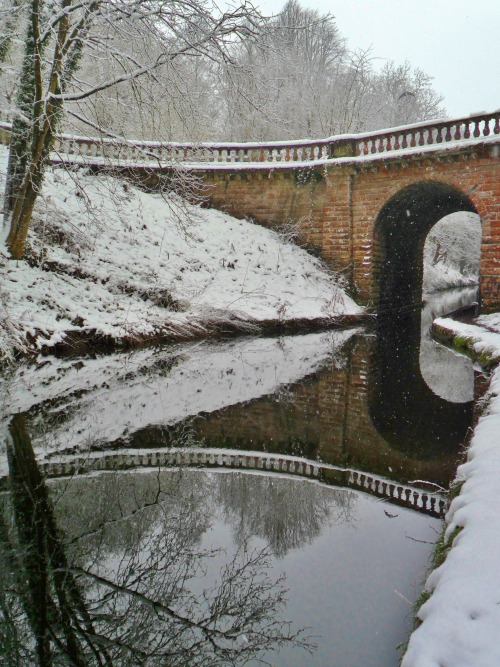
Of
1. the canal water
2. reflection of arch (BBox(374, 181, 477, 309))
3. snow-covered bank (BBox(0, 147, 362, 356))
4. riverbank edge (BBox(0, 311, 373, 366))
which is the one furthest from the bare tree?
reflection of arch (BBox(374, 181, 477, 309))

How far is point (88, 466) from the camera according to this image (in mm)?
4211

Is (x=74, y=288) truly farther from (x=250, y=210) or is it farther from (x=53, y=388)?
(x=250, y=210)

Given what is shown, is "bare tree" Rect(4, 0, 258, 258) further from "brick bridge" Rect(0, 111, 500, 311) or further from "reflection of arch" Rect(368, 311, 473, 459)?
"reflection of arch" Rect(368, 311, 473, 459)

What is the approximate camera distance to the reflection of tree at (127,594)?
7.04 feet

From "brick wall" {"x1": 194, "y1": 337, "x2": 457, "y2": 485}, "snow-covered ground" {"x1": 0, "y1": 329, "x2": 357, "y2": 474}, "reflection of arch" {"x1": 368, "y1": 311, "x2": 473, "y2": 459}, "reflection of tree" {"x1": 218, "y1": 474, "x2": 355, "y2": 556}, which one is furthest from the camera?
"snow-covered ground" {"x1": 0, "y1": 329, "x2": 357, "y2": 474}

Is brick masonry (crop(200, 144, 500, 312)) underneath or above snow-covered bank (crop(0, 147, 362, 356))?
above

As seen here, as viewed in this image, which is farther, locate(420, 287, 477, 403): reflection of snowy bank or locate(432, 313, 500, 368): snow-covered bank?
locate(432, 313, 500, 368): snow-covered bank

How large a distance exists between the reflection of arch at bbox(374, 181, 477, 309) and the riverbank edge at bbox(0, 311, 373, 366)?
257 centimetres

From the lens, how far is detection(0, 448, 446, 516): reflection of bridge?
387cm

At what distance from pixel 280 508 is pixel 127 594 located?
1297mm

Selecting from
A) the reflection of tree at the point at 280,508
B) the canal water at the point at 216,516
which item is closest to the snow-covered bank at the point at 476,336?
the canal water at the point at 216,516

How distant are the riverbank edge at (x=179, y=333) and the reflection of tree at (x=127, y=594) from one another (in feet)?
17.2

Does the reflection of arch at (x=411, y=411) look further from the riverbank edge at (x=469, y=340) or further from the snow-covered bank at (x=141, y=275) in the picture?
the snow-covered bank at (x=141, y=275)

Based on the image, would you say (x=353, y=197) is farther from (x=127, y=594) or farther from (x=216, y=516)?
(x=127, y=594)
